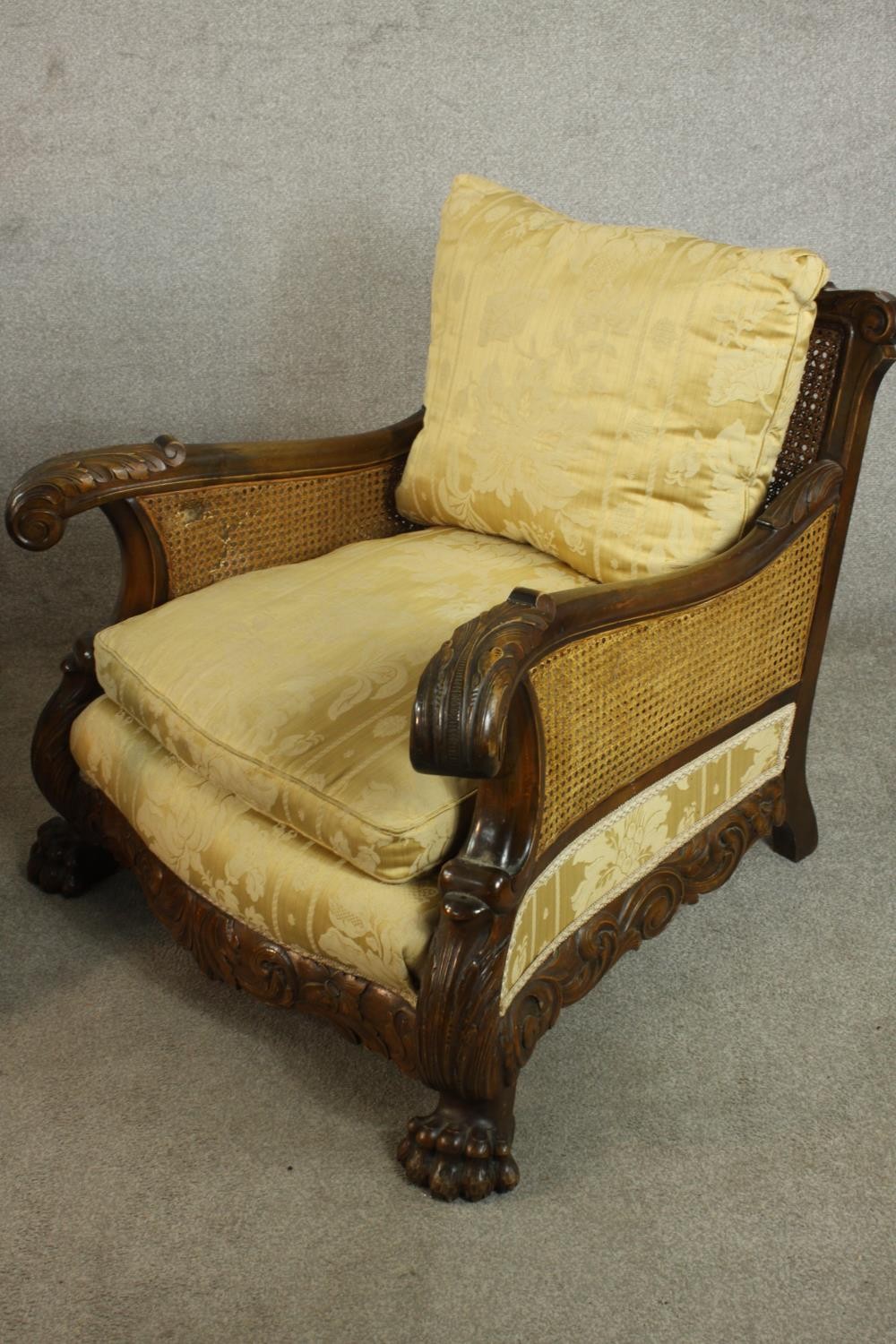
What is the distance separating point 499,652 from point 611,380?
1.93 ft

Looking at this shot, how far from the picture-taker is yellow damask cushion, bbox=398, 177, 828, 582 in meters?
1.57

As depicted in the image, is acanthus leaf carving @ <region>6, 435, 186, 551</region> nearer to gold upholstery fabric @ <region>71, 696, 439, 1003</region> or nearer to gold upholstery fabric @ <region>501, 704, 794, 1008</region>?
gold upholstery fabric @ <region>71, 696, 439, 1003</region>

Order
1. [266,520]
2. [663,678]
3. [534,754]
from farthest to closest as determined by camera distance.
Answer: [266,520]
[663,678]
[534,754]

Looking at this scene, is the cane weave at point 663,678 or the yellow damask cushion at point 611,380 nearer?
the cane weave at point 663,678

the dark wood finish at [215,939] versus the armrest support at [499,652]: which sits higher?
the armrest support at [499,652]

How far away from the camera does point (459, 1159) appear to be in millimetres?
1410

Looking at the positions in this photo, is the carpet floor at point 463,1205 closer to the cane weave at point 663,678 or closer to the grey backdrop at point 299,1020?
the grey backdrop at point 299,1020

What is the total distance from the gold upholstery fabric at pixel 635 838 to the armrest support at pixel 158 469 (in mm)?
711

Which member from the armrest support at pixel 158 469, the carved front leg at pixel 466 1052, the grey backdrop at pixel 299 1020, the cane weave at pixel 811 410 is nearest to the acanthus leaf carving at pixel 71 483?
the armrest support at pixel 158 469

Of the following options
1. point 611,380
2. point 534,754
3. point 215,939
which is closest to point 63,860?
point 215,939

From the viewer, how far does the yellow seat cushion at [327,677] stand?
1369mm

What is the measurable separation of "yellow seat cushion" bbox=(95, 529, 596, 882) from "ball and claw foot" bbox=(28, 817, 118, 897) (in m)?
0.33

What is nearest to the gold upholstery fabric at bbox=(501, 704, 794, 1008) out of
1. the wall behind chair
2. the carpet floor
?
the carpet floor

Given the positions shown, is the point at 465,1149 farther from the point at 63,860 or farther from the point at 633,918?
the point at 63,860
